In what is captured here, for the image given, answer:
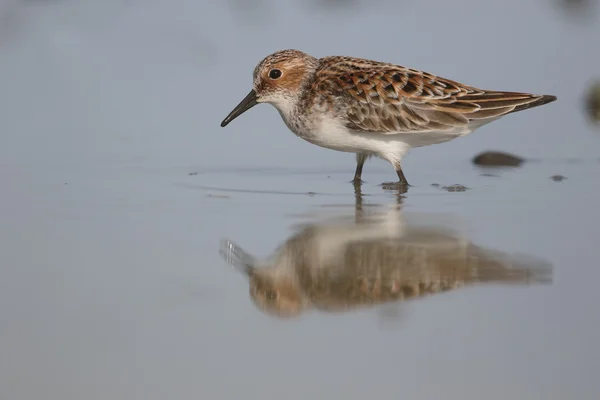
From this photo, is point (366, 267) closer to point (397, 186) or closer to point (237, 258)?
point (237, 258)

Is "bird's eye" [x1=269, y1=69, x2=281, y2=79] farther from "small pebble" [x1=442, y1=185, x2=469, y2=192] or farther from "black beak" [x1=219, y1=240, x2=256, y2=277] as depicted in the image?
"black beak" [x1=219, y1=240, x2=256, y2=277]

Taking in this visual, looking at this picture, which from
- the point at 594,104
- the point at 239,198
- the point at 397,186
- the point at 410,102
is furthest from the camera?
the point at 594,104

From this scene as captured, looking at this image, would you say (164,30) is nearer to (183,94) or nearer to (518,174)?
(183,94)

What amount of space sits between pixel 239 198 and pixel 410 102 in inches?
80.1

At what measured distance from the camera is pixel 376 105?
10.3m

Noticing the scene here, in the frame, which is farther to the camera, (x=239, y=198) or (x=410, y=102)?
(x=410, y=102)

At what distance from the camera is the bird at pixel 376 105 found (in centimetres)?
1031

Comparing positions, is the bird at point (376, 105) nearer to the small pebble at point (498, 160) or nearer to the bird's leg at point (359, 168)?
the bird's leg at point (359, 168)

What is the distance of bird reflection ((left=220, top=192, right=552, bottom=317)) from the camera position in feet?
21.3

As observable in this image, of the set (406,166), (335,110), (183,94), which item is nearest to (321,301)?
(335,110)

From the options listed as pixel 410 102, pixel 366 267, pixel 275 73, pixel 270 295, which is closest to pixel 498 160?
pixel 410 102

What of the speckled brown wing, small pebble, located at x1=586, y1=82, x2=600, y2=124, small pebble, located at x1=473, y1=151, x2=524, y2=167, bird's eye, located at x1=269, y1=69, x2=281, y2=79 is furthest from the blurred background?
bird's eye, located at x1=269, y1=69, x2=281, y2=79

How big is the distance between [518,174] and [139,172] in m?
3.58

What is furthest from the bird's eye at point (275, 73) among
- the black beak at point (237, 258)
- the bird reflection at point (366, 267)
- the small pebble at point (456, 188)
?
the black beak at point (237, 258)
